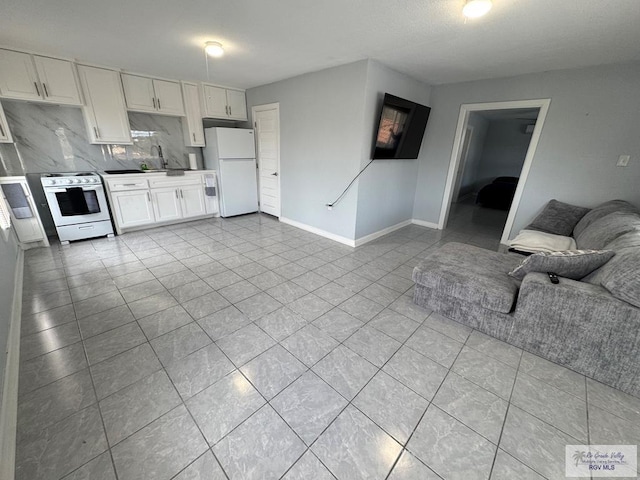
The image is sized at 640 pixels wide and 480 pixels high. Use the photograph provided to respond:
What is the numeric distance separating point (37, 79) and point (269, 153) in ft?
9.74

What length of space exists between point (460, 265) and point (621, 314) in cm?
95

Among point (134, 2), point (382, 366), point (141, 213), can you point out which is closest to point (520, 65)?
point (382, 366)

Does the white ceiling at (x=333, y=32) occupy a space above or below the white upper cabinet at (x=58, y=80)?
above

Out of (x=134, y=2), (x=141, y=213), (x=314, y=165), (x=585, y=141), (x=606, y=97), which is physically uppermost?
(x=134, y=2)

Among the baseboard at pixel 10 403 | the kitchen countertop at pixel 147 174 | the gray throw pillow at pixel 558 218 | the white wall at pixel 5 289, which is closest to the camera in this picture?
the baseboard at pixel 10 403

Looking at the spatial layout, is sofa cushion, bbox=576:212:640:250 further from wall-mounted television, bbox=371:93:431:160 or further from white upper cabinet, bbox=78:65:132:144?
white upper cabinet, bbox=78:65:132:144

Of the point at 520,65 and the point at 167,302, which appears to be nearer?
the point at 167,302

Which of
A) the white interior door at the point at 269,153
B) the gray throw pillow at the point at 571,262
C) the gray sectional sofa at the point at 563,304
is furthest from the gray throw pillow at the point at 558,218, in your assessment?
the white interior door at the point at 269,153

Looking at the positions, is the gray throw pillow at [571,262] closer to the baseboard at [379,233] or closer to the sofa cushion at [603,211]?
the sofa cushion at [603,211]

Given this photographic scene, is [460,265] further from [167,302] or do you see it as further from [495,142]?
[495,142]

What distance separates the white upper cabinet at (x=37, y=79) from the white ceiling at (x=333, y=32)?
167 millimetres

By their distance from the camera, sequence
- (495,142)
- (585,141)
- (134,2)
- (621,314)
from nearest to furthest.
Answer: (621,314) < (134,2) < (585,141) < (495,142)

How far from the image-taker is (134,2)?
1.96 metres

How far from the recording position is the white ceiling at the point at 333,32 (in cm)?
195
